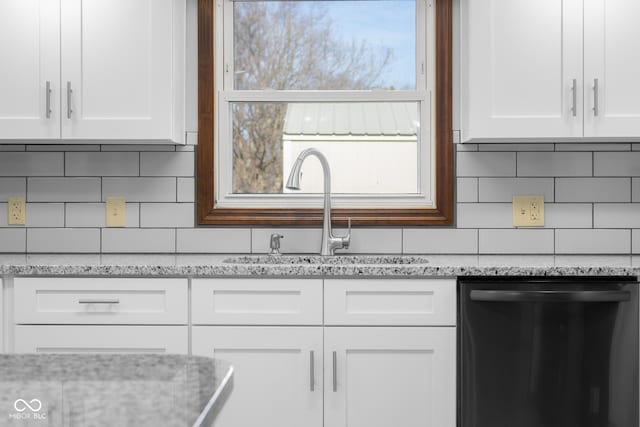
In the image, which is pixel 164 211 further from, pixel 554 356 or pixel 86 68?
pixel 554 356

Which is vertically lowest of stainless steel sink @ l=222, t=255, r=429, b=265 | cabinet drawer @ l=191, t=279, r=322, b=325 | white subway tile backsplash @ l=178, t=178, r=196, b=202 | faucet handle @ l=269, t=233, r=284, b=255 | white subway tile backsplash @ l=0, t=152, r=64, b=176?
cabinet drawer @ l=191, t=279, r=322, b=325

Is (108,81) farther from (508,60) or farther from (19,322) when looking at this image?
(508,60)

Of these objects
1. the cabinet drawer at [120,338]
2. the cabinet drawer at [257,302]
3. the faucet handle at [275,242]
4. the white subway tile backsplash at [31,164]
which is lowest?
the cabinet drawer at [120,338]

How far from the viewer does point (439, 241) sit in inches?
104

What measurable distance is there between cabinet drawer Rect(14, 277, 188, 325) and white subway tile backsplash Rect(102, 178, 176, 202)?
0.63 meters

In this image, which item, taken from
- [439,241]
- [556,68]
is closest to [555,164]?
[556,68]

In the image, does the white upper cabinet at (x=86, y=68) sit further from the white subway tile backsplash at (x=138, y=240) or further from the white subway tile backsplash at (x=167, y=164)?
the white subway tile backsplash at (x=138, y=240)

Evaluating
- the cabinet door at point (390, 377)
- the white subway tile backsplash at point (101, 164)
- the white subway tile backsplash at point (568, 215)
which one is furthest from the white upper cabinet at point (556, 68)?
the white subway tile backsplash at point (101, 164)

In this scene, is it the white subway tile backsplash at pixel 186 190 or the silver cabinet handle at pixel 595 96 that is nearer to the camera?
the silver cabinet handle at pixel 595 96

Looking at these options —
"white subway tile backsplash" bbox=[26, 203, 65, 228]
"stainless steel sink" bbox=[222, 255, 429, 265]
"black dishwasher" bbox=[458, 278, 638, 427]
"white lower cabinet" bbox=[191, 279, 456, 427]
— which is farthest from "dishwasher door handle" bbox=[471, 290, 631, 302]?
"white subway tile backsplash" bbox=[26, 203, 65, 228]

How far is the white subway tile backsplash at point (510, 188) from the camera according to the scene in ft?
8.61

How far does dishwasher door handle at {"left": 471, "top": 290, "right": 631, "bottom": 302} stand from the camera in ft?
6.52

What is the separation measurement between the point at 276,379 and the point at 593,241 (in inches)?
58.5

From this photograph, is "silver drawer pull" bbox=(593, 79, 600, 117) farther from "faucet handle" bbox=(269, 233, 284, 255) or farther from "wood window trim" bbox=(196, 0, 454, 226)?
"faucet handle" bbox=(269, 233, 284, 255)
